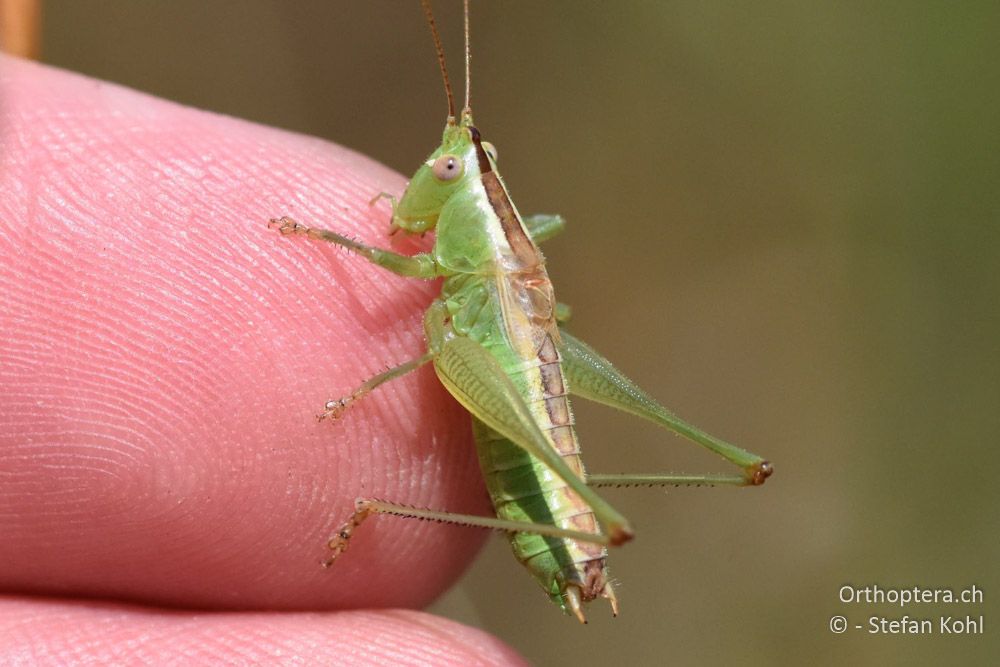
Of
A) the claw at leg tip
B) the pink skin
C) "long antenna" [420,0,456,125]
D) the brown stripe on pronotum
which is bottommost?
the claw at leg tip

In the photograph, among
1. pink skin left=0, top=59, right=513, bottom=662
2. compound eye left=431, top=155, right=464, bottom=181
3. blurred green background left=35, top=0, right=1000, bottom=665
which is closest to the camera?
pink skin left=0, top=59, right=513, bottom=662

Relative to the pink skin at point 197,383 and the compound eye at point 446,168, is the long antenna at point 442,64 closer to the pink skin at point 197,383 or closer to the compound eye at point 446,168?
the compound eye at point 446,168

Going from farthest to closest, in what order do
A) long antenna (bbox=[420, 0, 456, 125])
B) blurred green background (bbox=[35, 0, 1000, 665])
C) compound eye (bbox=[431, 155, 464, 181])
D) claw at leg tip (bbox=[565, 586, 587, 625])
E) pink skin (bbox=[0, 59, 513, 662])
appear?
blurred green background (bbox=[35, 0, 1000, 665]) < compound eye (bbox=[431, 155, 464, 181]) < long antenna (bbox=[420, 0, 456, 125]) < pink skin (bbox=[0, 59, 513, 662]) < claw at leg tip (bbox=[565, 586, 587, 625])

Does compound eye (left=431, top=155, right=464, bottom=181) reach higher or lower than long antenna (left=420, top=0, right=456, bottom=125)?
lower

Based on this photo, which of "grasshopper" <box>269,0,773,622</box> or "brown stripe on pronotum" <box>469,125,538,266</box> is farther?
"brown stripe on pronotum" <box>469,125,538,266</box>

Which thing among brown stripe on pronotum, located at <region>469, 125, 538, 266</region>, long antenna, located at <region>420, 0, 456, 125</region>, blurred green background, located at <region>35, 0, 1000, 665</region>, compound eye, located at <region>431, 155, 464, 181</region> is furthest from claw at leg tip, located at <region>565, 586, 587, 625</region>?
blurred green background, located at <region>35, 0, 1000, 665</region>

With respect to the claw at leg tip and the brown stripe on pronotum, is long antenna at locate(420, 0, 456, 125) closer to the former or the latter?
the brown stripe on pronotum

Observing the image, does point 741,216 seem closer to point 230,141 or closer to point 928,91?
point 928,91

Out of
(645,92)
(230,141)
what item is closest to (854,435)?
(645,92)

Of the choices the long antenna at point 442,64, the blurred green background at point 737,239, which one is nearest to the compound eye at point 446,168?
the long antenna at point 442,64
